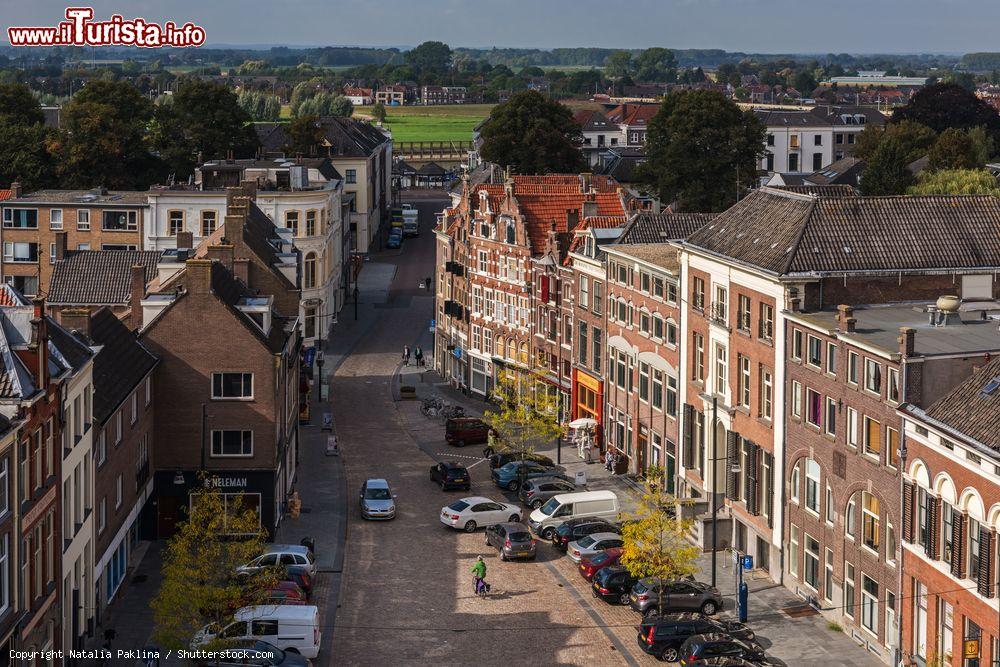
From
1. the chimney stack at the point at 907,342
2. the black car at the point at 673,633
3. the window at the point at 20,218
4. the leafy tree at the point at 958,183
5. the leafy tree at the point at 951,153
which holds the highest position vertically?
the leafy tree at the point at 951,153

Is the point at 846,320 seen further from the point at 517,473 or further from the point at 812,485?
the point at 517,473

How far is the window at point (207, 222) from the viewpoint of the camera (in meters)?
119

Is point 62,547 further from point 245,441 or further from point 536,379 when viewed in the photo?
point 536,379

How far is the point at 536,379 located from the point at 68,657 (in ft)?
162

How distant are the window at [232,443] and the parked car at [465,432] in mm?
23530

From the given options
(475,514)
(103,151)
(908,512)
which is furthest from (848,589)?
(103,151)

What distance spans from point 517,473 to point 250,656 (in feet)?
107

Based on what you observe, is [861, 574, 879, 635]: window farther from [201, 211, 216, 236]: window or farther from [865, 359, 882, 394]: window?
[201, 211, 216, 236]: window

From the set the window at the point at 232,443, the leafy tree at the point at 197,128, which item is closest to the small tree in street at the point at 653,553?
the window at the point at 232,443

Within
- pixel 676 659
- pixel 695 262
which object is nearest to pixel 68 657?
pixel 676 659

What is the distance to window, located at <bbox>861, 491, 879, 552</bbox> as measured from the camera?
58.7m

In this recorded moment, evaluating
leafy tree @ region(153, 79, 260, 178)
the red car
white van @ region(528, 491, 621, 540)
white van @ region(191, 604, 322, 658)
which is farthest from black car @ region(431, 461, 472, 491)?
leafy tree @ region(153, 79, 260, 178)

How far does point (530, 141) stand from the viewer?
523 ft

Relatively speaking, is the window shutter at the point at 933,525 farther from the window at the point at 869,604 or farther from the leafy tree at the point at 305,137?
the leafy tree at the point at 305,137
